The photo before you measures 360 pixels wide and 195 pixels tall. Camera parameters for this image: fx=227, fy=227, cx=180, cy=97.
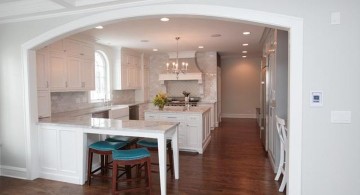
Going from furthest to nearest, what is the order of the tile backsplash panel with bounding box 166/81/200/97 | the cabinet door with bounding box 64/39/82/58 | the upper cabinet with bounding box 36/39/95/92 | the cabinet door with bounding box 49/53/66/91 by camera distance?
the tile backsplash panel with bounding box 166/81/200/97 → the cabinet door with bounding box 64/39/82/58 → the cabinet door with bounding box 49/53/66/91 → the upper cabinet with bounding box 36/39/95/92

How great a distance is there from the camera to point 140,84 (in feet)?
25.8

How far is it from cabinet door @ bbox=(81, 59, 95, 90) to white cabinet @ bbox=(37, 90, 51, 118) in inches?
40.6

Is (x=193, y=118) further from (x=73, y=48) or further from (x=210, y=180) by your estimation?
(x=73, y=48)

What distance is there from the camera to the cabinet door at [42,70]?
3.97 m

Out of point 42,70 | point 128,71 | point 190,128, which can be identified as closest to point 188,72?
point 128,71

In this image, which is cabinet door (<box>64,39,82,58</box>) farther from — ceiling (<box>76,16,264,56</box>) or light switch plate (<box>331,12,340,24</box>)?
light switch plate (<box>331,12,340,24</box>)

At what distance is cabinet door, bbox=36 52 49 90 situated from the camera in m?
3.97

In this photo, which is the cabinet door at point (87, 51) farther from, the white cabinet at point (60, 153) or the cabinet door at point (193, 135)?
the cabinet door at point (193, 135)

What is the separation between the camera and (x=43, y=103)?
4.11 m

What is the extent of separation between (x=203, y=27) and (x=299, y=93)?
2.72m

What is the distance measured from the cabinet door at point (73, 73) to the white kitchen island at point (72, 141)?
134 centimetres

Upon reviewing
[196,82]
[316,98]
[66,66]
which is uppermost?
[66,66]

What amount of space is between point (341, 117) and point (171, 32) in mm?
3598

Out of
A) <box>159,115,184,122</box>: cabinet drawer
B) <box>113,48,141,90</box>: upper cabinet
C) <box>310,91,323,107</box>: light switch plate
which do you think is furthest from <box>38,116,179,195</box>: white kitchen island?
<box>113,48,141,90</box>: upper cabinet
